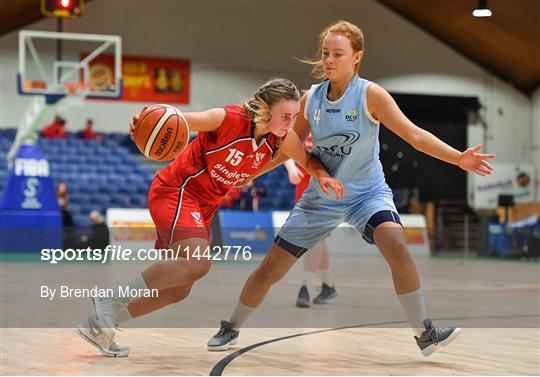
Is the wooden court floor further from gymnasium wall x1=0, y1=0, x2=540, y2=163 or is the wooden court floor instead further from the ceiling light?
gymnasium wall x1=0, y1=0, x2=540, y2=163

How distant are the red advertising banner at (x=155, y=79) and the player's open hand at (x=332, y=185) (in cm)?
1809

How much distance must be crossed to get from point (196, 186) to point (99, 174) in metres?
15.8

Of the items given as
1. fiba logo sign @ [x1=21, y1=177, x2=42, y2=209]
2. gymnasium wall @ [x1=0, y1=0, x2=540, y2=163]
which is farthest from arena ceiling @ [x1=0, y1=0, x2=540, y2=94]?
fiba logo sign @ [x1=21, y1=177, x2=42, y2=209]

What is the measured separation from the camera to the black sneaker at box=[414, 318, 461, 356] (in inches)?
182

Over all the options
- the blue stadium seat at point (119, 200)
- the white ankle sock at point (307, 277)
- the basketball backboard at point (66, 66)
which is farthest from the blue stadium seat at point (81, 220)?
the white ankle sock at point (307, 277)

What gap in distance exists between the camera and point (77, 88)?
56.6 feet

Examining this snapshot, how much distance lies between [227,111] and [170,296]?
42.2 inches

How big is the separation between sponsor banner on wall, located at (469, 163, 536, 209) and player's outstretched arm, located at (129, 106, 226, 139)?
19.9 metres

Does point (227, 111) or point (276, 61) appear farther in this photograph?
point (276, 61)

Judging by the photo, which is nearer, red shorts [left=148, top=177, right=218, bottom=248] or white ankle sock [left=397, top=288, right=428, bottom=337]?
red shorts [left=148, top=177, right=218, bottom=248]

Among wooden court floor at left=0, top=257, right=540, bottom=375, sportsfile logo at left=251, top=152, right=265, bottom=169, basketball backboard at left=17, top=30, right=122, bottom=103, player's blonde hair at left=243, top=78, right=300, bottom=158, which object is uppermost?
basketball backboard at left=17, top=30, right=122, bottom=103

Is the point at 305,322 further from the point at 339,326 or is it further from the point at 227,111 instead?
the point at 227,111

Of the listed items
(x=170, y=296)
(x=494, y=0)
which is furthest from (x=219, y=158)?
(x=494, y=0)

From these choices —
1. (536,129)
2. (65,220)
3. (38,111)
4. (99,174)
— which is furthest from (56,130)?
(536,129)
